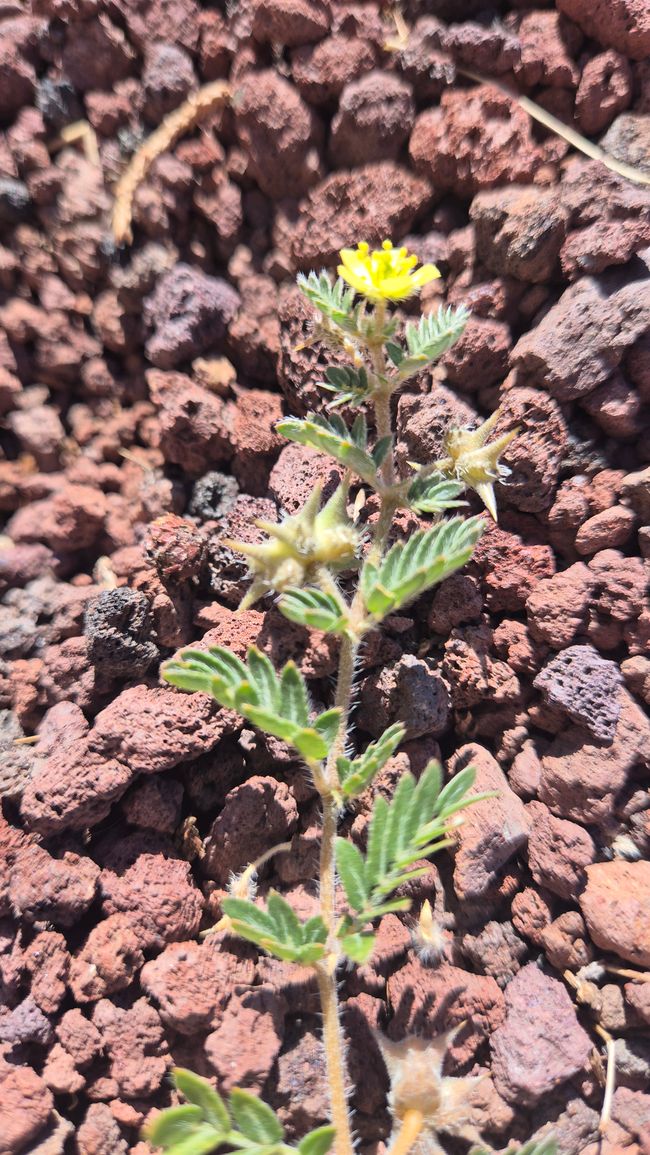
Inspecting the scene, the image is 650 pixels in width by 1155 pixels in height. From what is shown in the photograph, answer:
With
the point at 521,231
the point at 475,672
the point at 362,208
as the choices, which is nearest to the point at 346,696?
the point at 475,672

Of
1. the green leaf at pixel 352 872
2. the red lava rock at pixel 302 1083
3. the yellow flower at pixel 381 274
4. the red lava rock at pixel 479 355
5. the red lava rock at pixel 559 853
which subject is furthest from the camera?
the red lava rock at pixel 479 355

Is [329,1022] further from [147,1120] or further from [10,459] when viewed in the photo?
[10,459]

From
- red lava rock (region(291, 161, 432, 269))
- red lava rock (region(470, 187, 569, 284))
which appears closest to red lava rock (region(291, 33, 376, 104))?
red lava rock (region(291, 161, 432, 269))

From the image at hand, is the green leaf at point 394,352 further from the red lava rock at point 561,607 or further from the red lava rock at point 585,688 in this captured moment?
the red lava rock at point 585,688

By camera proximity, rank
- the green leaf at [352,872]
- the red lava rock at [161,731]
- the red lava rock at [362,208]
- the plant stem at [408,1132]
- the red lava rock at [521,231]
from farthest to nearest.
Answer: the red lava rock at [362,208] → the red lava rock at [521,231] → the red lava rock at [161,731] → the plant stem at [408,1132] → the green leaf at [352,872]

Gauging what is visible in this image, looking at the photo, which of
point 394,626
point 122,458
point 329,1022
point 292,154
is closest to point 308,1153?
point 329,1022

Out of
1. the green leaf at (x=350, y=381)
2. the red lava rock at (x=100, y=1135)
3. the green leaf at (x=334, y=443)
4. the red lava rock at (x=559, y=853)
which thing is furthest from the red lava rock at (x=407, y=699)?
the red lava rock at (x=100, y=1135)

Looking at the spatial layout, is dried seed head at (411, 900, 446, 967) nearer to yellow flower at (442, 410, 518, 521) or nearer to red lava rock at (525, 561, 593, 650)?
red lava rock at (525, 561, 593, 650)
